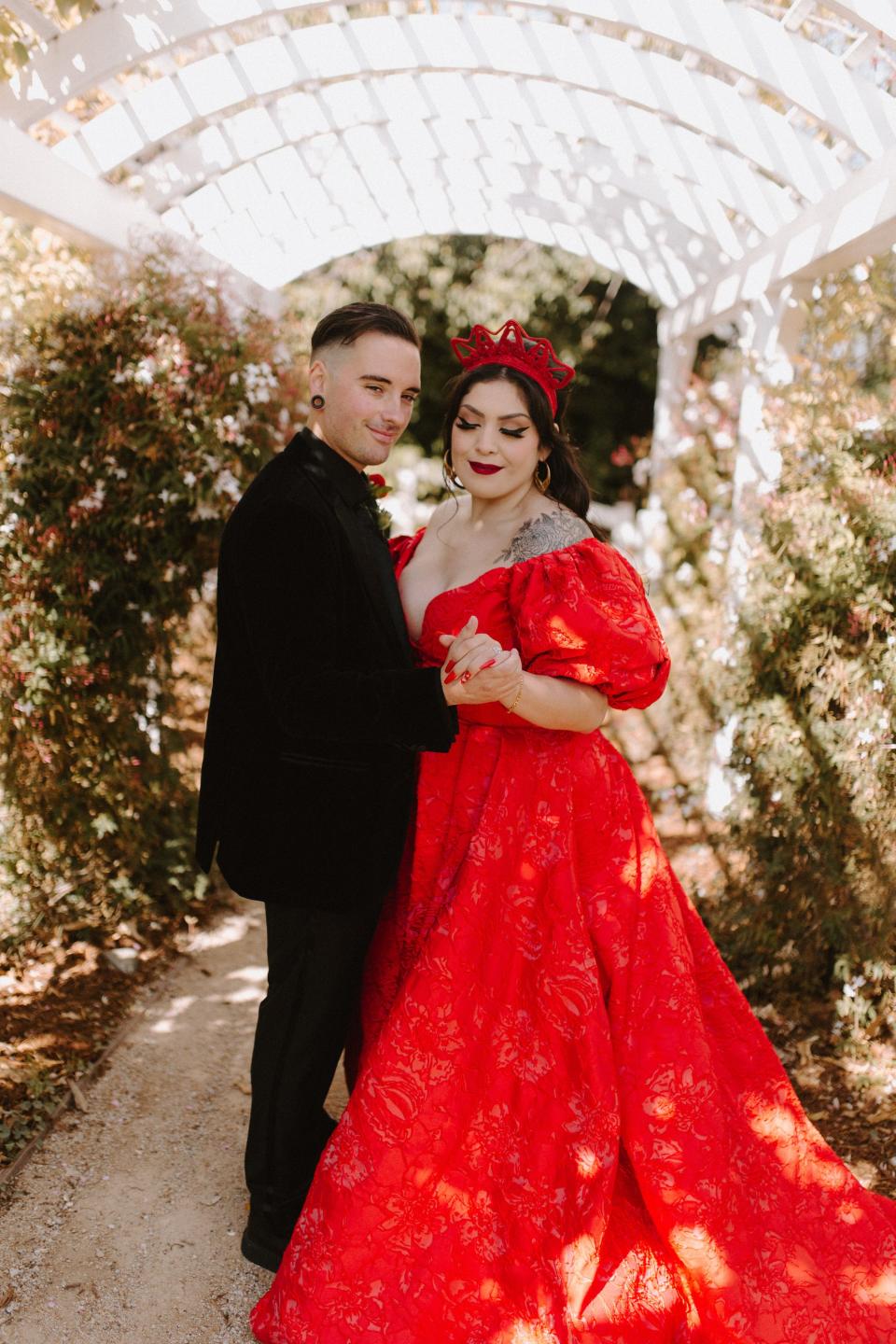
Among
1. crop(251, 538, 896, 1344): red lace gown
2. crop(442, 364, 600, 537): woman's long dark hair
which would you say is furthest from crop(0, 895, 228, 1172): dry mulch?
crop(442, 364, 600, 537): woman's long dark hair

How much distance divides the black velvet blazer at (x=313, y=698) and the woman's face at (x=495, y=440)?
29cm

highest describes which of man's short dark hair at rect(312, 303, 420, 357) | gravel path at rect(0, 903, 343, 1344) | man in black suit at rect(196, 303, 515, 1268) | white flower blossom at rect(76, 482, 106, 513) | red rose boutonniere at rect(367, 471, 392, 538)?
man's short dark hair at rect(312, 303, 420, 357)

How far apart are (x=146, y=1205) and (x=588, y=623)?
1960 mm

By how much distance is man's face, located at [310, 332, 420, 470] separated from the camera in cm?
251

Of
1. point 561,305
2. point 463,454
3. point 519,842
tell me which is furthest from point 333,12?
point 561,305

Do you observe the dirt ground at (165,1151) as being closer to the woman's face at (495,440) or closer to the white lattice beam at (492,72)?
the woman's face at (495,440)

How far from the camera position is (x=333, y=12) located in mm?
4777

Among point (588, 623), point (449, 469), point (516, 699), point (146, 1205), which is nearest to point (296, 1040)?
point (146, 1205)

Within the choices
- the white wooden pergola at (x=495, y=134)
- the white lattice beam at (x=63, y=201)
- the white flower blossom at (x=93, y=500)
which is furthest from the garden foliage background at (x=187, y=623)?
the white wooden pergola at (x=495, y=134)

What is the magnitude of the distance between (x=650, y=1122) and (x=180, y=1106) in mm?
1658

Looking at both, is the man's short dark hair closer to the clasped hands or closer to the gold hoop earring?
the gold hoop earring

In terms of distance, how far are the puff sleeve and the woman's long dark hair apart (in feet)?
0.76

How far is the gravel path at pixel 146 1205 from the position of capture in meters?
2.47

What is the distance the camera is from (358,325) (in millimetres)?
2508
